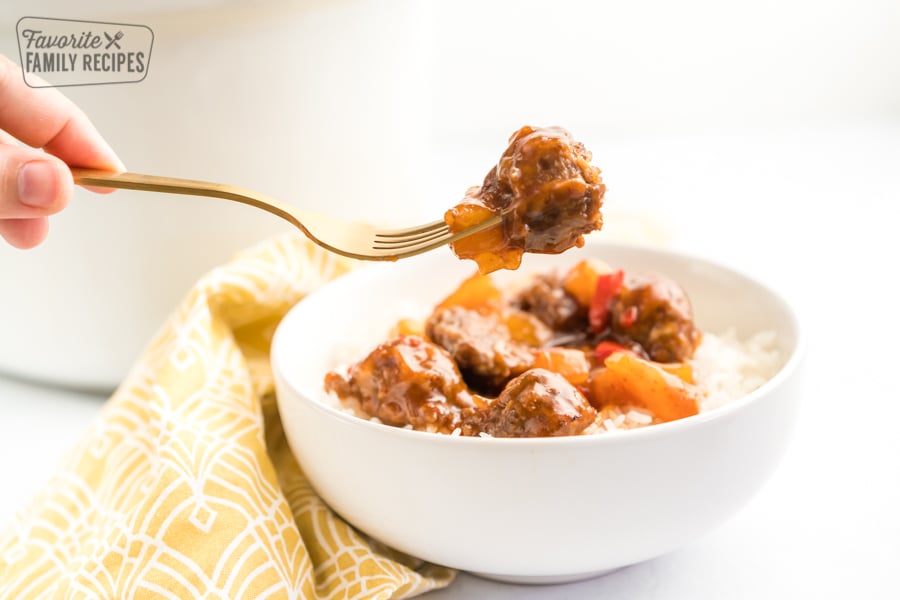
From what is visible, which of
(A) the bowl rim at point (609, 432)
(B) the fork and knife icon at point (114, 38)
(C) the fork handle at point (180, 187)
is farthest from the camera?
(B) the fork and knife icon at point (114, 38)

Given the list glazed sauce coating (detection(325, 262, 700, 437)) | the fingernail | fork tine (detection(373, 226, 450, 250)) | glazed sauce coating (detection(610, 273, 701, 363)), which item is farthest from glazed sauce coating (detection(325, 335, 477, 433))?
the fingernail

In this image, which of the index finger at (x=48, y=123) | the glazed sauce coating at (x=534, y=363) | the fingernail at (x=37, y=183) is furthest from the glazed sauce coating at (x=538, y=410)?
the index finger at (x=48, y=123)

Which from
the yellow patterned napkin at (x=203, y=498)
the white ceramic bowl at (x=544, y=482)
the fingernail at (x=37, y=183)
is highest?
the fingernail at (x=37, y=183)

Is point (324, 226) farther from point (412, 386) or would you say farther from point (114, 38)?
point (114, 38)

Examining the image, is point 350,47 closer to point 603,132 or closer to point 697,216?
point 697,216

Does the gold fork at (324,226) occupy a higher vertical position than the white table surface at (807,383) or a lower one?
higher

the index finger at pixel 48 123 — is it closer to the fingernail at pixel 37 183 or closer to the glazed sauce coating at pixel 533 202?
the fingernail at pixel 37 183

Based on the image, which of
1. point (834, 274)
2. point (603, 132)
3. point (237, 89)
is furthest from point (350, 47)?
point (603, 132)

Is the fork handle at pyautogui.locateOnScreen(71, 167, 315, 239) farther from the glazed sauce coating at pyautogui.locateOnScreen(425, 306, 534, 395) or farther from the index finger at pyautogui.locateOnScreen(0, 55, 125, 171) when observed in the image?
the glazed sauce coating at pyautogui.locateOnScreen(425, 306, 534, 395)
